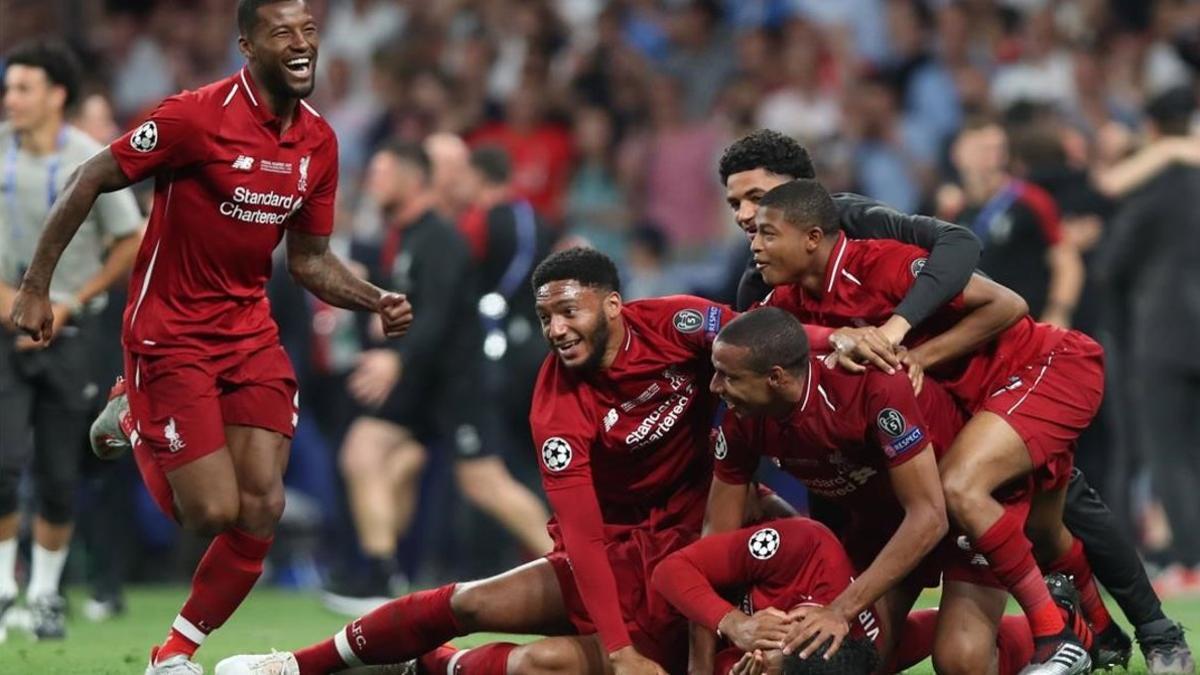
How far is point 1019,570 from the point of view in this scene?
22.6 feet

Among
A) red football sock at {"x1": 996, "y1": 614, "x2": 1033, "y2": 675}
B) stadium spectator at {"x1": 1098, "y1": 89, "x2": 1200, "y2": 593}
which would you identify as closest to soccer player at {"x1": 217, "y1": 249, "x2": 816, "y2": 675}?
red football sock at {"x1": 996, "y1": 614, "x2": 1033, "y2": 675}

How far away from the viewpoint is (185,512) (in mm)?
7188

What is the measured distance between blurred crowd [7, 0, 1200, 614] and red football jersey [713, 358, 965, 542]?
4309mm

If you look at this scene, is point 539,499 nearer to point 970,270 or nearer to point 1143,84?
point 1143,84

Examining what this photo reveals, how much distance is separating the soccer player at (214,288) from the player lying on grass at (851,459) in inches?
56.2

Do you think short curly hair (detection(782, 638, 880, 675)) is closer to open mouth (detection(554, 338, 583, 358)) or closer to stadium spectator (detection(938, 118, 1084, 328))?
open mouth (detection(554, 338, 583, 358))

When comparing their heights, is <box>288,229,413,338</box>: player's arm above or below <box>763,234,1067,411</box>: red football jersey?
above

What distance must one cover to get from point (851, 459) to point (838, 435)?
6.1 inches

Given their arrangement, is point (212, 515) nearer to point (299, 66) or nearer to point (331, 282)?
point (331, 282)

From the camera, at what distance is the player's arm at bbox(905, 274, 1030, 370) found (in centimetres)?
707

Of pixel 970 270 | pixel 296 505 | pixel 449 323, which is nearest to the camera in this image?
pixel 970 270

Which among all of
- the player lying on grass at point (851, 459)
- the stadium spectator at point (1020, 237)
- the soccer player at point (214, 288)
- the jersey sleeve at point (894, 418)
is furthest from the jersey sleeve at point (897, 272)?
the stadium spectator at point (1020, 237)

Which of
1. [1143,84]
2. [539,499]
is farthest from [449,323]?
[1143,84]

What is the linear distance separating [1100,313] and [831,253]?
5327 mm
